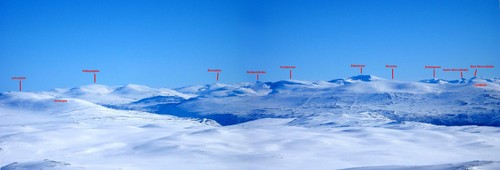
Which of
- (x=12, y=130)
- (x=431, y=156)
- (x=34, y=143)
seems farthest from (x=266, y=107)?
(x=431, y=156)

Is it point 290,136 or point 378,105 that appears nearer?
point 290,136

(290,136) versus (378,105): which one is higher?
(378,105)

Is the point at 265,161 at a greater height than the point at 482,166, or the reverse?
the point at 482,166

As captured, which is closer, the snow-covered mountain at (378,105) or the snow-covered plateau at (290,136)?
the snow-covered plateau at (290,136)

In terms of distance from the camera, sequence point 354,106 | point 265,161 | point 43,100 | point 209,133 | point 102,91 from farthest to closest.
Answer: point 102,91 < point 43,100 < point 354,106 < point 209,133 < point 265,161

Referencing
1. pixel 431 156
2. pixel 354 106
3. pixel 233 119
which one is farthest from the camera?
pixel 354 106

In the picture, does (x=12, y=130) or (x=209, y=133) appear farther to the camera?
(x=12, y=130)

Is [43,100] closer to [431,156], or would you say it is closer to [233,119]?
[233,119]

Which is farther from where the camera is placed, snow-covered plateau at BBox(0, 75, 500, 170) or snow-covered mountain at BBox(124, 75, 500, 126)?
snow-covered mountain at BBox(124, 75, 500, 126)
